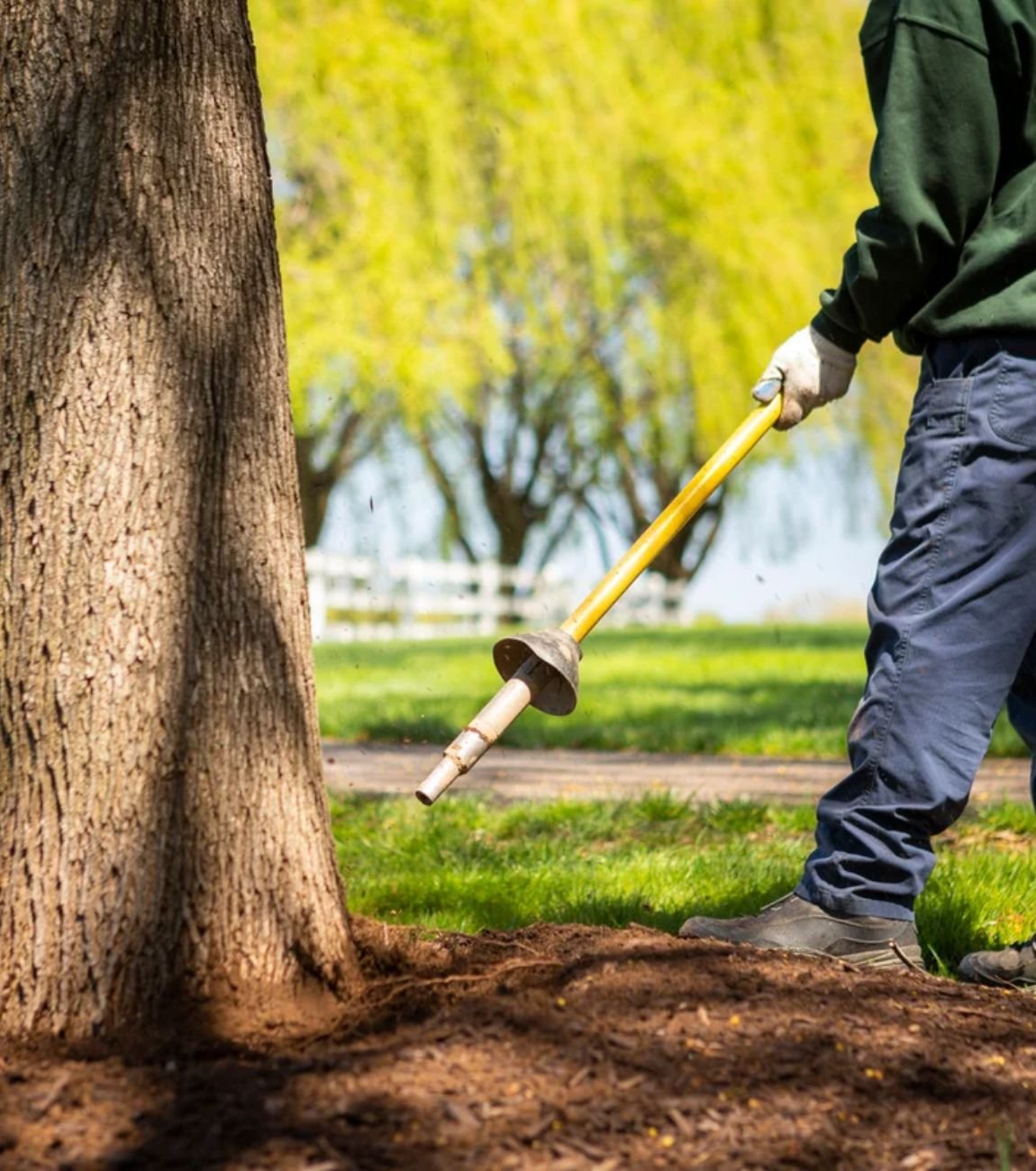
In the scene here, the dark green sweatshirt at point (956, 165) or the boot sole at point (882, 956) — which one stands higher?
the dark green sweatshirt at point (956, 165)

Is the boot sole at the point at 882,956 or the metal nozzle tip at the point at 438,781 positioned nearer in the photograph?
the metal nozzle tip at the point at 438,781

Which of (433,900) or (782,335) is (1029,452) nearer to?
(433,900)

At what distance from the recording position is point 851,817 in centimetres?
295

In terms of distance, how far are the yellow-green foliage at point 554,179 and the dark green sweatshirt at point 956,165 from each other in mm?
14176

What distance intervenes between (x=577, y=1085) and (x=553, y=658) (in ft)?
2.76

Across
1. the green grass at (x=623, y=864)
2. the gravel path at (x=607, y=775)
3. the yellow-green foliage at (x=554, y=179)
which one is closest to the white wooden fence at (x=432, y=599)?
the yellow-green foliage at (x=554, y=179)

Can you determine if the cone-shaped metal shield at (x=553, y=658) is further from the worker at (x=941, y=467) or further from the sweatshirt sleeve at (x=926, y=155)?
the sweatshirt sleeve at (x=926, y=155)

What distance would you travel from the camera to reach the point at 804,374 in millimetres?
3152

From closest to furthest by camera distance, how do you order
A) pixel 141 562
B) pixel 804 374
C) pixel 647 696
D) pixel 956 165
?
pixel 141 562 → pixel 956 165 → pixel 804 374 → pixel 647 696

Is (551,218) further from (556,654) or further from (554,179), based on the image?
(556,654)

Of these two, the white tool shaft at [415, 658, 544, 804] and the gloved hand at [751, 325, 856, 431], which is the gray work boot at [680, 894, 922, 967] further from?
the gloved hand at [751, 325, 856, 431]

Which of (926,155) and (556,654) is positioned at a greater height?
(926,155)

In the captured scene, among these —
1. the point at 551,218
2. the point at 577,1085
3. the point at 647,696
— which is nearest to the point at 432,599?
the point at 551,218

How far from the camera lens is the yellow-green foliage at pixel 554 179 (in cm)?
1730
